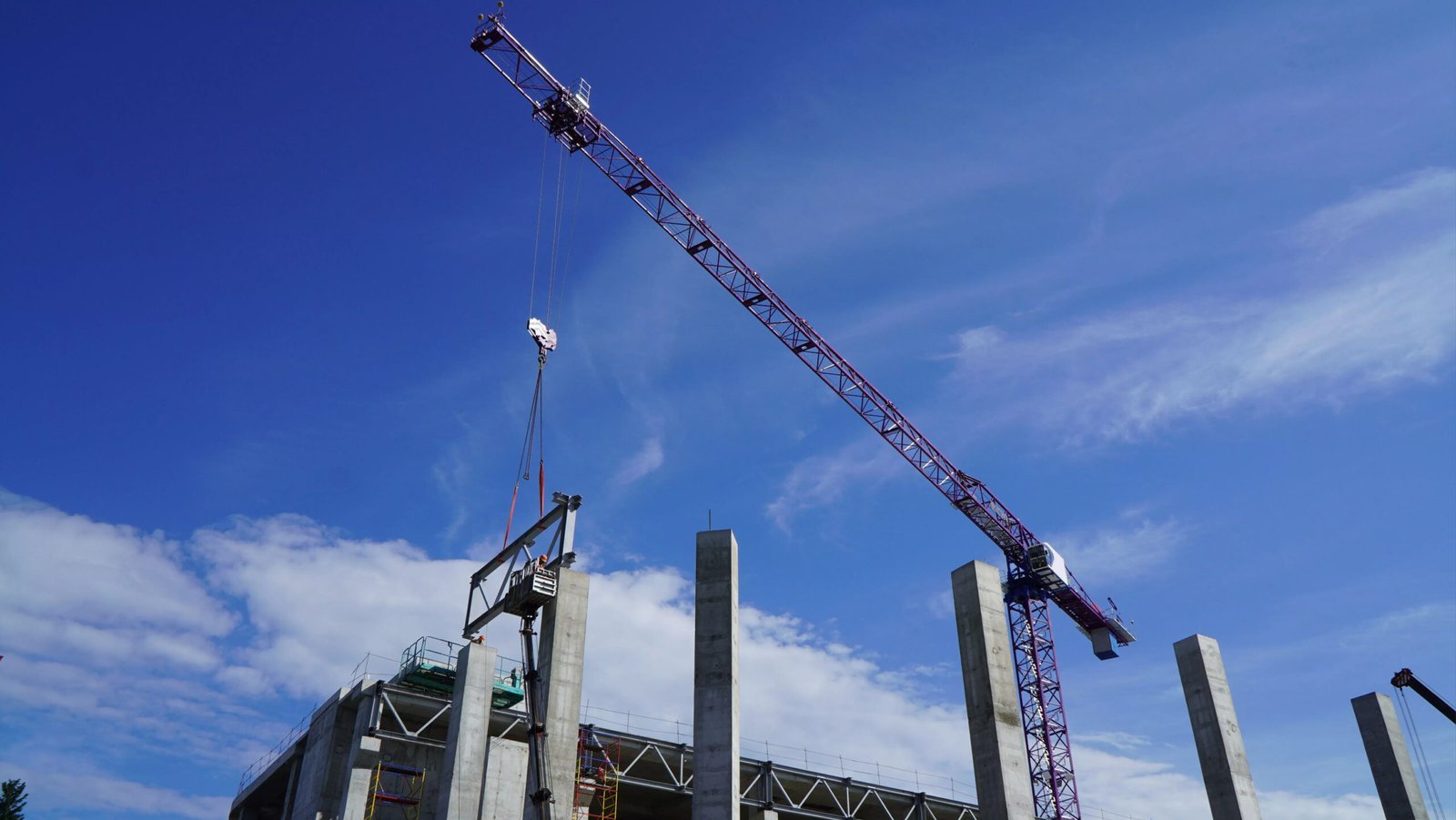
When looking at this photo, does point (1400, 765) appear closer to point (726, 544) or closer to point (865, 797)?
point (865, 797)

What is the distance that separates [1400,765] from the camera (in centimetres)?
3259

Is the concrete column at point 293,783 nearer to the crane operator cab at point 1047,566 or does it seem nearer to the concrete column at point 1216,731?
the concrete column at point 1216,731

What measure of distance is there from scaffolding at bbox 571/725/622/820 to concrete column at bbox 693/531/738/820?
1025cm

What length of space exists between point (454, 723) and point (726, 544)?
7.28 metres

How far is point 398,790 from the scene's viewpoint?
3086 cm

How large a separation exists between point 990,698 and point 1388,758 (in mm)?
16332

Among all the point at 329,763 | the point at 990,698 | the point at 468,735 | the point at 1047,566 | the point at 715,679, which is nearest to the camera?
the point at 715,679

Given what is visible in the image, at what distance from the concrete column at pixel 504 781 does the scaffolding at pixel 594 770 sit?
12.5 feet

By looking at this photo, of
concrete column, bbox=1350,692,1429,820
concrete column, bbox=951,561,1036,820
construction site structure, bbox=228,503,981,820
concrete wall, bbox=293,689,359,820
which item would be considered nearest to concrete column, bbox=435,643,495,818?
construction site structure, bbox=228,503,981,820

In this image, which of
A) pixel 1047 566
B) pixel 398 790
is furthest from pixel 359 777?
pixel 1047 566

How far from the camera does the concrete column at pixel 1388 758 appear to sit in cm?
3206

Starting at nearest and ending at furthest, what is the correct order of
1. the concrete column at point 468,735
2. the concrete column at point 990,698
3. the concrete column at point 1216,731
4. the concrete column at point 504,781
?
1. the concrete column at point 468,735
2. the concrete column at point 990,698
3. the concrete column at point 504,781
4. the concrete column at point 1216,731

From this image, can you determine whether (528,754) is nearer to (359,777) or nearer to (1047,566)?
(359,777)

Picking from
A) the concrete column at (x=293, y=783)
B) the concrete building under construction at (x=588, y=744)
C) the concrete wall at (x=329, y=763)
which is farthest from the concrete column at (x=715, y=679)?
the concrete column at (x=293, y=783)
